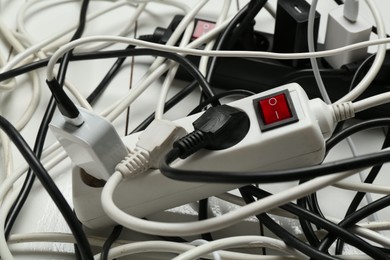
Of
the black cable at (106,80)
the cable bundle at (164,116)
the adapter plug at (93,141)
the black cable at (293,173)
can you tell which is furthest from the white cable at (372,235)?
the black cable at (106,80)

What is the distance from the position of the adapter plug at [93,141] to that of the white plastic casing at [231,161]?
24mm

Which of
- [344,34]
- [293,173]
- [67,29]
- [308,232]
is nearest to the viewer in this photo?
[293,173]

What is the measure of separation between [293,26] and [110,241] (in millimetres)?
303

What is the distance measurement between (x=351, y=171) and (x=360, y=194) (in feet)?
0.44

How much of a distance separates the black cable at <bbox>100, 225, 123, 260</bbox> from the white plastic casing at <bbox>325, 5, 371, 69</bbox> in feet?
0.98

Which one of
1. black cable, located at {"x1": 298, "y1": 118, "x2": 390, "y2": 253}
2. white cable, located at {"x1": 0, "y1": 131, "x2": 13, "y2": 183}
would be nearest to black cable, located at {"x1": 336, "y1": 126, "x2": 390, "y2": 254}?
black cable, located at {"x1": 298, "y1": 118, "x2": 390, "y2": 253}

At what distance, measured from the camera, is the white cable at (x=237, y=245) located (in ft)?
1.34

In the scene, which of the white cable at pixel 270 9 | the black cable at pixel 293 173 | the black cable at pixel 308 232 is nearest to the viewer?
the black cable at pixel 293 173

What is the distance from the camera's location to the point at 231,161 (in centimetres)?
43

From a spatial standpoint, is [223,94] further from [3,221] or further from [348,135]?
[3,221]

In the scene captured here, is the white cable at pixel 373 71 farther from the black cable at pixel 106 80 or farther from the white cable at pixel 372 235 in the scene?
the black cable at pixel 106 80

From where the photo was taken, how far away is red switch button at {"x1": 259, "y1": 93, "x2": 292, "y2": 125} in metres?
0.42

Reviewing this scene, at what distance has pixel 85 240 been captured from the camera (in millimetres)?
437

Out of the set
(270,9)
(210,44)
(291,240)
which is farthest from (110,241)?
(270,9)
